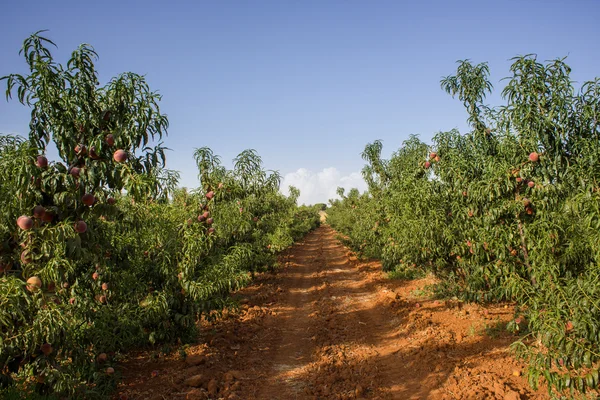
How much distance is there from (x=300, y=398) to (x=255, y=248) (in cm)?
783

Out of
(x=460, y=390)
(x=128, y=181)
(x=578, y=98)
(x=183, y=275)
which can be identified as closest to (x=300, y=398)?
(x=460, y=390)

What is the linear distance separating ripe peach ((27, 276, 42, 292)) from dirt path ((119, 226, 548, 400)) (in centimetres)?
283

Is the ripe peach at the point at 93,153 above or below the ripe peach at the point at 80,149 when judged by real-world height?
below

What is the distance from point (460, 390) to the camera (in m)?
4.92

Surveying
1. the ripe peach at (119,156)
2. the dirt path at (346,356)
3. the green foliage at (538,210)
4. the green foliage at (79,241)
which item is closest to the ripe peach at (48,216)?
the green foliage at (79,241)

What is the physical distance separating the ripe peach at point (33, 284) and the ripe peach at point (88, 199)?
0.80 metres

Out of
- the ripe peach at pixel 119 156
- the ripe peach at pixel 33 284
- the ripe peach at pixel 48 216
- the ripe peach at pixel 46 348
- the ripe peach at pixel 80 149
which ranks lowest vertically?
the ripe peach at pixel 46 348

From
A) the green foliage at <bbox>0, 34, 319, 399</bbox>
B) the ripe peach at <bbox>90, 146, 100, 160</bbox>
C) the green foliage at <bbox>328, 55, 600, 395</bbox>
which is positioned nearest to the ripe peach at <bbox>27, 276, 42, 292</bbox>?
the green foliage at <bbox>0, 34, 319, 399</bbox>

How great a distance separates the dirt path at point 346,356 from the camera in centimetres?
530

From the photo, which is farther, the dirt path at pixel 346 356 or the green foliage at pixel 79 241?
the dirt path at pixel 346 356

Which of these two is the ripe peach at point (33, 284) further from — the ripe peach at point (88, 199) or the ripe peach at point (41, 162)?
the ripe peach at point (41, 162)

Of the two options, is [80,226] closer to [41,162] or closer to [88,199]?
[88,199]

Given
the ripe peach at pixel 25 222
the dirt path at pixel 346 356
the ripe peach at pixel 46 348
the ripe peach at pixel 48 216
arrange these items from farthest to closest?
1. the dirt path at pixel 346 356
2. the ripe peach at pixel 46 348
3. the ripe peach at pixel 48 216
4. the ripe peach at pixel 25 222

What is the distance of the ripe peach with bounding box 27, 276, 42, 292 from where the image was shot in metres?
3.26
